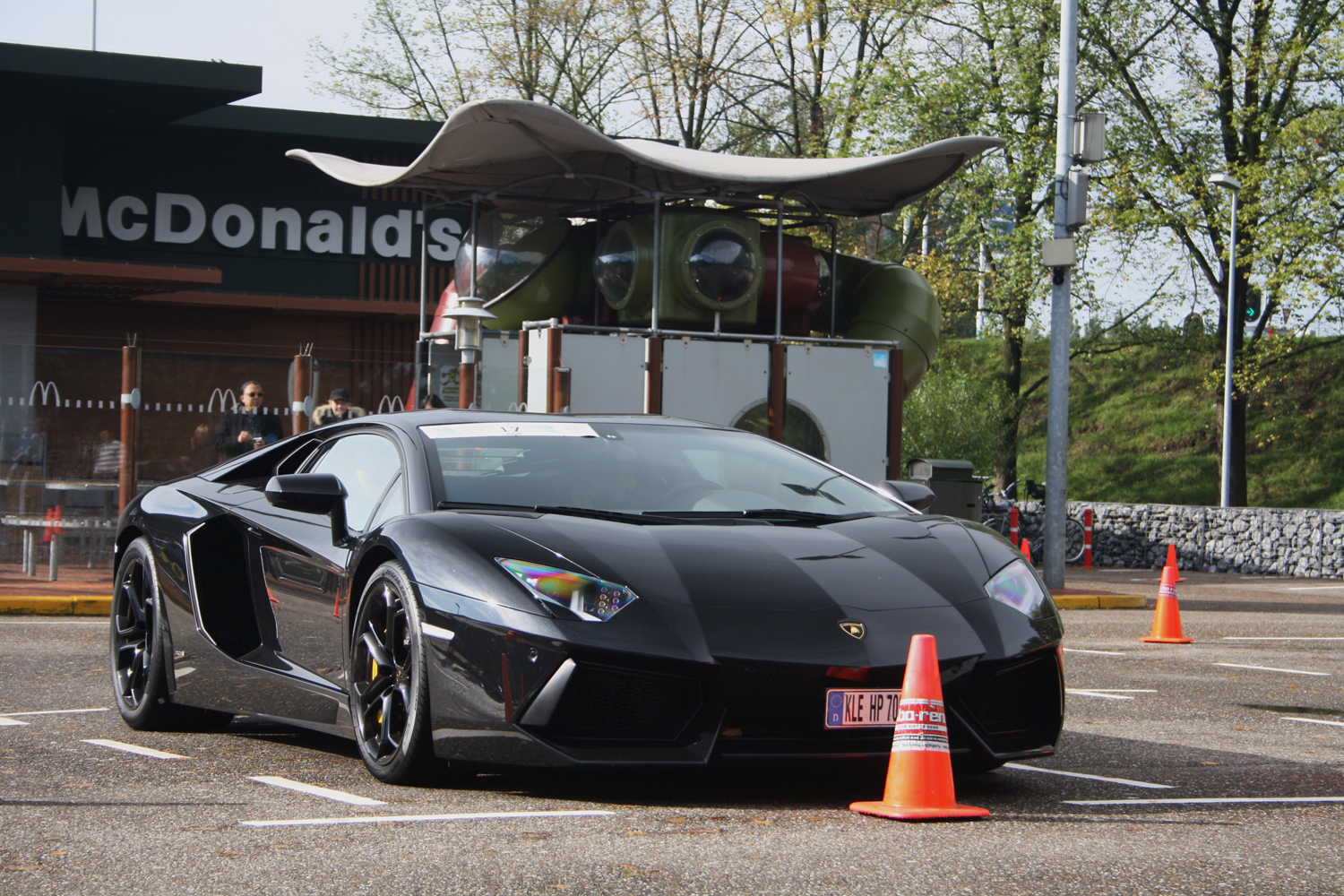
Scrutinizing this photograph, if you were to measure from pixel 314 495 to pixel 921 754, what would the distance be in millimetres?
2384

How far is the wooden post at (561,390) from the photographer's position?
1584 cm

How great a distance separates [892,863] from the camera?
395 centimetres

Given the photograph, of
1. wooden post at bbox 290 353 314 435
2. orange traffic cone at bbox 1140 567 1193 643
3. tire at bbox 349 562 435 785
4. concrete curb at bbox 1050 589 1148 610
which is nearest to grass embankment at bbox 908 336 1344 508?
concrete curb at bbox 1050 589 1148 610

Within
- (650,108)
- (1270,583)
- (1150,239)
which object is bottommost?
(1270,583)

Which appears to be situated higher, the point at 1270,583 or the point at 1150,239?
the point at 1150,239

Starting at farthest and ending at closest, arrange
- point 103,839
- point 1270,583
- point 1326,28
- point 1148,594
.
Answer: point 1326,28, point 1270,583, point 1148,594, point 103,839

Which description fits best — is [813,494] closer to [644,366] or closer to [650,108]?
[644,366]

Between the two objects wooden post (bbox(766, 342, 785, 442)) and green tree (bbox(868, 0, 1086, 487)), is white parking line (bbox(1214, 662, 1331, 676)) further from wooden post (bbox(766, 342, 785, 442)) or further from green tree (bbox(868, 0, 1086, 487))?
green tree (bbox(868, 0, 1086, 487))

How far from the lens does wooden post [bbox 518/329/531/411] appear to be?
16.4m

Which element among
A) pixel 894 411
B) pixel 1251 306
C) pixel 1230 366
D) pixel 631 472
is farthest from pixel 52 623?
pixel 1251 306

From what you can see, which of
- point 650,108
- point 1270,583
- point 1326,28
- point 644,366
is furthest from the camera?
point 650,108

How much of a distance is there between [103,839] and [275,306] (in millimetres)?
22621

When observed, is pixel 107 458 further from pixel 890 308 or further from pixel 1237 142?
pixel 1237 142

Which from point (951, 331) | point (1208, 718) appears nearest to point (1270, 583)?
point (951, 331)
